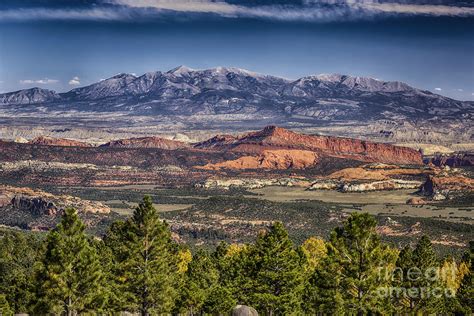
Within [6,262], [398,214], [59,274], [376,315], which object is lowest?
[398,214]

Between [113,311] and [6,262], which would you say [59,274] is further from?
[6,262]

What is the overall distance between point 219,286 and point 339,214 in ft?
342

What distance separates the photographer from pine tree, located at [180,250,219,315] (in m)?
67.2

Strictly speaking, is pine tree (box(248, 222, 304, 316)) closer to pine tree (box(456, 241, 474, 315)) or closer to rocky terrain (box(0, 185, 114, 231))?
pine tree (box(456, 241, 474, 315))

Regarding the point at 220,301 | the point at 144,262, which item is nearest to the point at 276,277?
the point at 220,301

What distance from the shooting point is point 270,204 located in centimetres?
18100

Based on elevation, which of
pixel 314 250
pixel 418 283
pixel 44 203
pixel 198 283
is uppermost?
pixel 418 283

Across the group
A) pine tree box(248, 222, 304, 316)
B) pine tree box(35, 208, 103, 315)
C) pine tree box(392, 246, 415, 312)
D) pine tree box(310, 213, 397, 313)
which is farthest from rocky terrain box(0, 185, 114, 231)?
pine tree box(310, 213, 397, 313)

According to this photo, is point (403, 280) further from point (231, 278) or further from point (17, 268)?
point (17, 268)

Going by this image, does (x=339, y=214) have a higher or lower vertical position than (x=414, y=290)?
lower

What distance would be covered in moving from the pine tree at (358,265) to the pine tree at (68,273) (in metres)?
17.1

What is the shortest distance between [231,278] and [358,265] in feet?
69.3

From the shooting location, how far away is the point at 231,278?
235ft

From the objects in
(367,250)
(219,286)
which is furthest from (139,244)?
(367,250)
